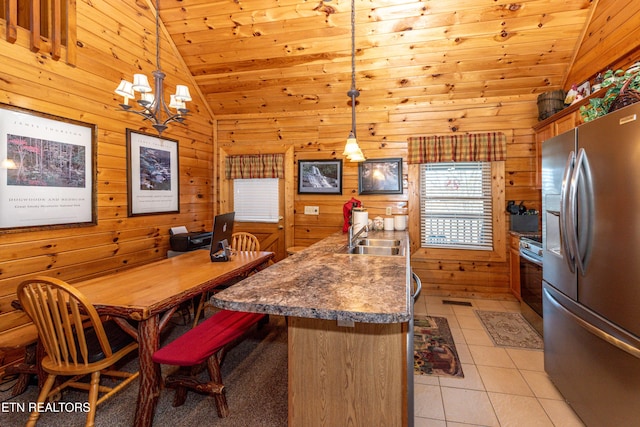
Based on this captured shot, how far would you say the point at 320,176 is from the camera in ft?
14.2

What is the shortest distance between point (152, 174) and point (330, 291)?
307 centimetres

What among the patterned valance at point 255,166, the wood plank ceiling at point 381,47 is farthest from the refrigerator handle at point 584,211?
the patterned valance at point 255,166

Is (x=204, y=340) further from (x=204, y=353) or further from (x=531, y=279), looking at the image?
(x=531, y=279)

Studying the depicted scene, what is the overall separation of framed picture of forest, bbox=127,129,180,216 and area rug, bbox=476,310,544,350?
382cm

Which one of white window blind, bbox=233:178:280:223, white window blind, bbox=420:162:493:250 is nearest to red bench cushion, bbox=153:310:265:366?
white window blind, bbox=233:178:280:223

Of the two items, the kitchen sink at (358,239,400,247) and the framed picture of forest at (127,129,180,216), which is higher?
the framed picture of forest at (127,129,180,216)

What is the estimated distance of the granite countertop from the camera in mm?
1078

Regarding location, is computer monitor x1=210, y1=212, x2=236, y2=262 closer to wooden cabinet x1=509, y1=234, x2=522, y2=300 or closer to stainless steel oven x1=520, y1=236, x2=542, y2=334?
stainless steel oven x1=520, y1=236, x2=542, y2=334

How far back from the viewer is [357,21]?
125 inches

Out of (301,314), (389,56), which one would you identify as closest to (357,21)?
(389,56)

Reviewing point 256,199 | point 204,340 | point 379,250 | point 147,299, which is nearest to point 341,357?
point 204,340

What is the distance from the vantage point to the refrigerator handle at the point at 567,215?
1.64 metres

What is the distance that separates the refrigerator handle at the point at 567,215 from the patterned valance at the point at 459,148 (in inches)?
85.7

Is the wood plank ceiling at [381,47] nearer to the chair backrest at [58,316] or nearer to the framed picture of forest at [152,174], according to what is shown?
the framed picture of forest at [152,174]
